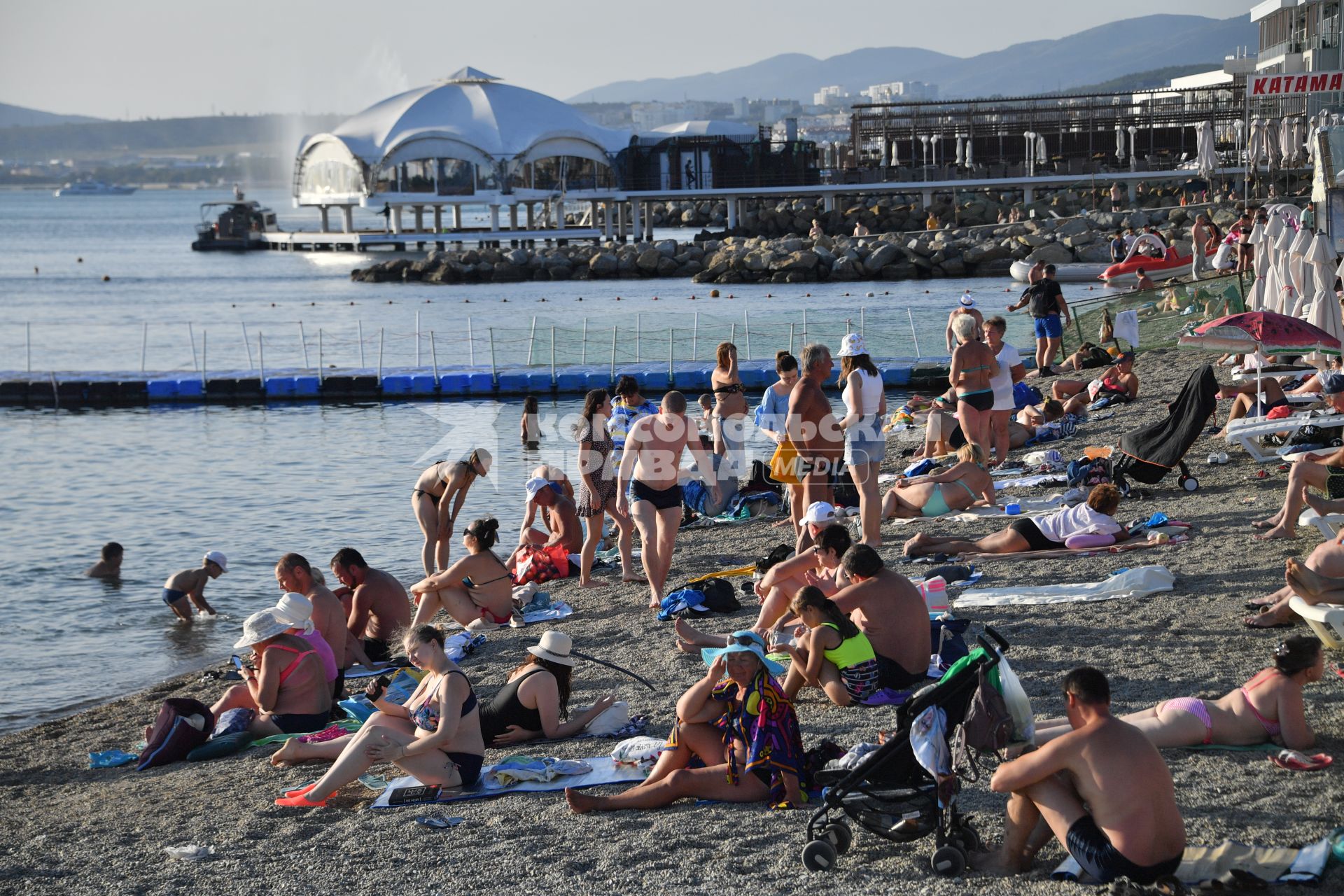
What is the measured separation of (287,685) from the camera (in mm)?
7016

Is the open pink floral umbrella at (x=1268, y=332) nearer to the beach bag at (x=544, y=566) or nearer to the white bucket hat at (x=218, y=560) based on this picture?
the beach bag at (x=544, y=566)

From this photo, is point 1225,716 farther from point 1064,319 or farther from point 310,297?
point 310,297

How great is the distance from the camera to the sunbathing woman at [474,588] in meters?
8.52

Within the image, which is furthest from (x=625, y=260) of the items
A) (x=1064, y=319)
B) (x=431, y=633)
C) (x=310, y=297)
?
(x=431, y=633)

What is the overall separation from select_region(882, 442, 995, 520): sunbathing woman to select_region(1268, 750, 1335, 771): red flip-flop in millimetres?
5125

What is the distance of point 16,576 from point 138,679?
411cm

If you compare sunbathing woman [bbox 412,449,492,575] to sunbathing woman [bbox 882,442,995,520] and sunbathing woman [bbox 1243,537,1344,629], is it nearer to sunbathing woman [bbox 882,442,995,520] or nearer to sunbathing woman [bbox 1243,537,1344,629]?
sunbathing woman [bbox 882,442,995,520]

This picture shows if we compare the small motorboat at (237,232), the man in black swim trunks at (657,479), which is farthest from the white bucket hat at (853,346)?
the small motorboat at (237,232)

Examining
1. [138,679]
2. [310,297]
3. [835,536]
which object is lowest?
[138,679]

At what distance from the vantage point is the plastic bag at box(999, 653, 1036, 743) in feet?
15.6

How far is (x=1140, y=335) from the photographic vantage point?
61.2 feet

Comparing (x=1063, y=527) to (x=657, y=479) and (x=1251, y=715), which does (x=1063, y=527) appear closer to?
(x=657, y=479)

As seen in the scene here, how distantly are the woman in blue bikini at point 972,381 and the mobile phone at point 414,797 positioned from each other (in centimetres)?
616

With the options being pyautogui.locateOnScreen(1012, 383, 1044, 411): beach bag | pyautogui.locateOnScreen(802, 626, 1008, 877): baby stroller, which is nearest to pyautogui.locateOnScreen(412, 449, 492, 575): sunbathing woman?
pyautogui.locateOnScreen(802, 626, 1008, 877): baby stroller
